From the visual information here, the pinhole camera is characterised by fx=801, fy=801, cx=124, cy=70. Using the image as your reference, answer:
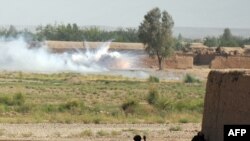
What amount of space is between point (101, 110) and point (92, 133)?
30.1ft

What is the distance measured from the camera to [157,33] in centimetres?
9981

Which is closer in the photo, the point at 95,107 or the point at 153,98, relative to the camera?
the point at 95,107

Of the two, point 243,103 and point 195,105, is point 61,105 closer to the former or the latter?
point 195,105

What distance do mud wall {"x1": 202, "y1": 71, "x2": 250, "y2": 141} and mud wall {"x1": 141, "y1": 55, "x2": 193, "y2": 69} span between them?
241 ft

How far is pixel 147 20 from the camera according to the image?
100625mm

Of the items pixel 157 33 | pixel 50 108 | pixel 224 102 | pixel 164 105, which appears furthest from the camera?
pixel 157 33

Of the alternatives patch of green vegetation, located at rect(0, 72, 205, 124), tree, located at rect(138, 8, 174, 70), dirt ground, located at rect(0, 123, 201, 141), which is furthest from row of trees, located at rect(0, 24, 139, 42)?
dirt ground, located at rect(0, 123, 201, 141)

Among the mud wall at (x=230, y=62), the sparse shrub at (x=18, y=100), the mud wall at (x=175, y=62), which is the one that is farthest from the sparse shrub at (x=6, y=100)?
the mud wall at (x=175, y=62)

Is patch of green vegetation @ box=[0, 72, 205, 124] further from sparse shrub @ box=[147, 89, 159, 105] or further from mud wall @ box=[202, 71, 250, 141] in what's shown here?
mud wall @ box=[202, 71, 250, 141]

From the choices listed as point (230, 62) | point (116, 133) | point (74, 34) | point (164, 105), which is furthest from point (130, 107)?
point (74, 34)

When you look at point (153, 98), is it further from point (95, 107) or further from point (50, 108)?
point (50, 108)

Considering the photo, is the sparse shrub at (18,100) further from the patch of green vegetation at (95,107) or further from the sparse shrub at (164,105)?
the sparse shrub at (164,105)

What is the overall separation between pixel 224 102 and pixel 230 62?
Answer: 70.2m

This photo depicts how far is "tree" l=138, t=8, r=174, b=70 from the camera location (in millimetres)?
98950
